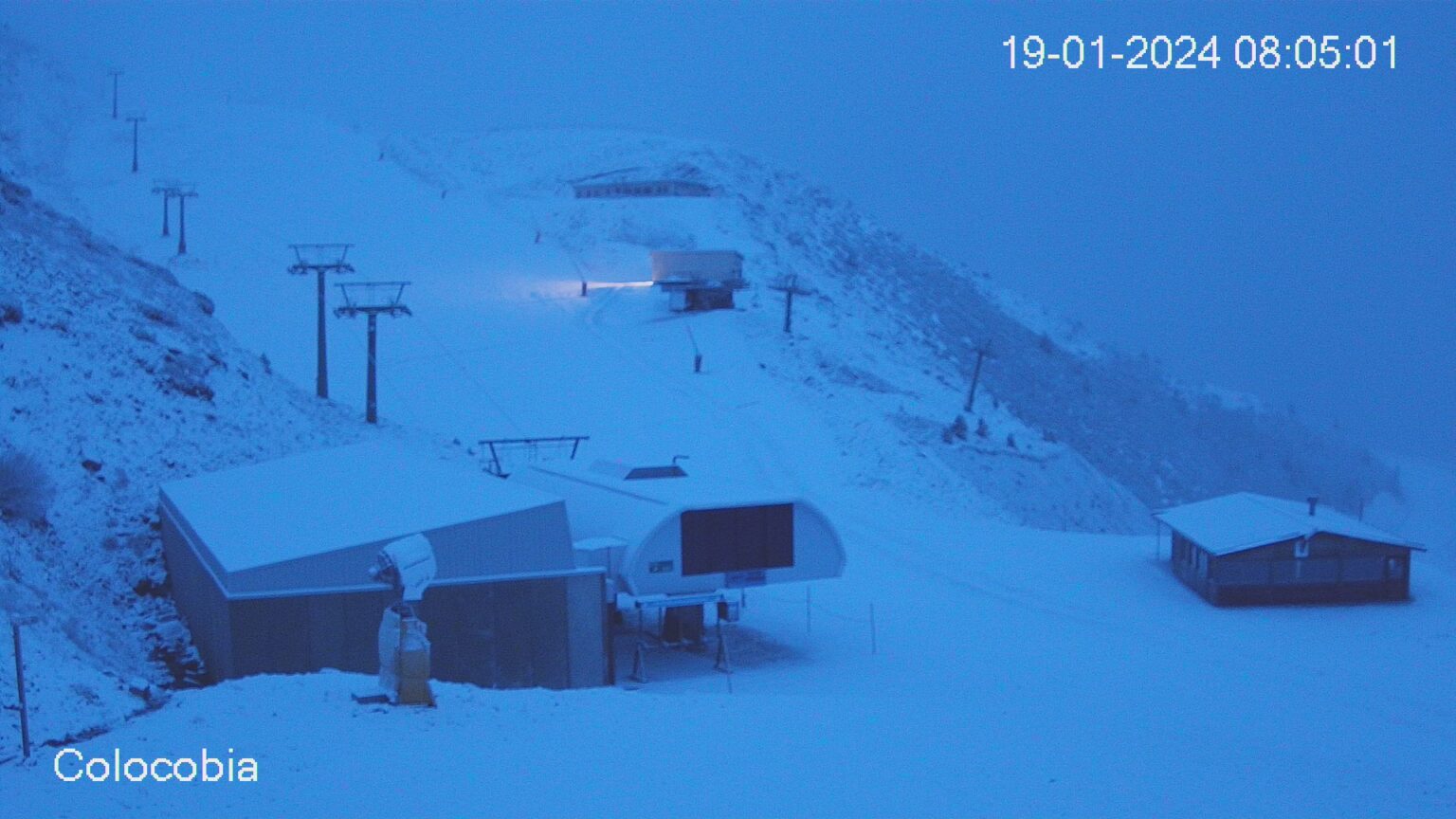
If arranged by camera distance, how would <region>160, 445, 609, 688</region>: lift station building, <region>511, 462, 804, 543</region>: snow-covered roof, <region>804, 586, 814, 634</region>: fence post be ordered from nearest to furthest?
<region>160, 445, 609, 688</region>: lift station building < <region>511, 462, 804, 543</region>: snow-covered roof < <region>804, 586, 814, 634</region>: fence post

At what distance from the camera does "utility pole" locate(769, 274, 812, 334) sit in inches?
1807

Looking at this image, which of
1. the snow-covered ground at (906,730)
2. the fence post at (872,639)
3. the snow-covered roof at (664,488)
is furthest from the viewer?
the fence post at (872,639)

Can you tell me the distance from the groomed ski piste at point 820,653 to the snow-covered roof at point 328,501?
1.99 m

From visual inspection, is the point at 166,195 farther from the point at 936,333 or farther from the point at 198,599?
the point at 198,599

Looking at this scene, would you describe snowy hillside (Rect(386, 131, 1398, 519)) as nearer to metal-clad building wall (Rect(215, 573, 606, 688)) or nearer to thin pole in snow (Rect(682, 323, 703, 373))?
thin pole in snow (Rect(682, 323, 703, 373))

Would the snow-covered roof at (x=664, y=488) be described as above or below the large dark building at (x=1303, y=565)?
above

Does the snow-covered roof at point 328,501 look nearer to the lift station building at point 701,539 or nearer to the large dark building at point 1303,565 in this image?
the lift station building at point 701,539

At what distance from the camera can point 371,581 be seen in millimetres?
13930

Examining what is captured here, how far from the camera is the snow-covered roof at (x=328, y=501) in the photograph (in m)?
14.3

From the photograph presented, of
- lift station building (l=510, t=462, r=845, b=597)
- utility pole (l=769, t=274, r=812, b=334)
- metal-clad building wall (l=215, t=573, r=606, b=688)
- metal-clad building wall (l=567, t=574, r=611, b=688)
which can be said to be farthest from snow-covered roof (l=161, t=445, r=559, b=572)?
utility pole (l=769, t=274, r=812, b=334)

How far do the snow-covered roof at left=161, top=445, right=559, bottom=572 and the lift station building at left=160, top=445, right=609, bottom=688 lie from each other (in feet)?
0.10

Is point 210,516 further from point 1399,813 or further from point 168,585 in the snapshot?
point 1399,813

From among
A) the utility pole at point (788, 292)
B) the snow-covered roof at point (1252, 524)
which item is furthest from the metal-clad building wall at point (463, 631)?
the utility pole at point (788, 292)

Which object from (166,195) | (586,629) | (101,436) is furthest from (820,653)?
(166,195)
